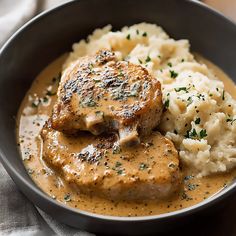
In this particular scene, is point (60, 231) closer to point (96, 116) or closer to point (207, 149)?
point (96, 116)

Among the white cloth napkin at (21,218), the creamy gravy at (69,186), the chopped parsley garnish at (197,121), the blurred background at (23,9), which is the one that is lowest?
the white cloth napkin at (21,218)

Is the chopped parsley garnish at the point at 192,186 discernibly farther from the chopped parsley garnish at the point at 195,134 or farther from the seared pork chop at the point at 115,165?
the chopped parsley garnish at the point at 195,134

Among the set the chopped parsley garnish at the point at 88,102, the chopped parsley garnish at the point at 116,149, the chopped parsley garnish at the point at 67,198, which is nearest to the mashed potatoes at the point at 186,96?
the chopped parsley garnish at the point at 116,149

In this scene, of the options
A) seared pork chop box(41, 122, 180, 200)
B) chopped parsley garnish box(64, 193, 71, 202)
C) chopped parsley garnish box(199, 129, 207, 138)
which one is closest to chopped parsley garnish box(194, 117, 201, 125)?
chopped parsley garnish box(199, 129, 207, 138)

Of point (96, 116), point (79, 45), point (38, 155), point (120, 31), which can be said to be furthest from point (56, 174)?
point (120, 31)

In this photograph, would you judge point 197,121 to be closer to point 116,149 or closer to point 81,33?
point 116,149

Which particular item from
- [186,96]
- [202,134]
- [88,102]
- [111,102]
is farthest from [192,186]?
[88,102]
